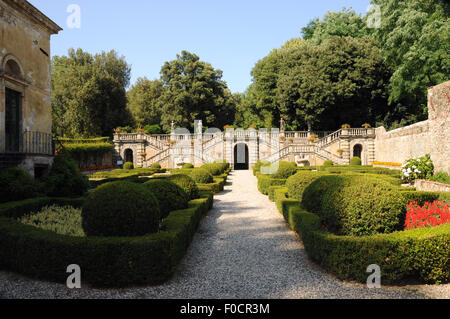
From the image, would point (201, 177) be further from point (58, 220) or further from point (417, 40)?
point (417, 40)

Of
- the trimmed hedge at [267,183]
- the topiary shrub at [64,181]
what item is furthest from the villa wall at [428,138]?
the topiary shrub at [64,181]

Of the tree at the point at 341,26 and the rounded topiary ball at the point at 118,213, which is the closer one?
the rounded topiary ball at the point at 118,213

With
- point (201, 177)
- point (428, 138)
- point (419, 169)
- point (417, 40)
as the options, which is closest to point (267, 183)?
point (201, 177)

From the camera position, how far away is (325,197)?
20.7ft

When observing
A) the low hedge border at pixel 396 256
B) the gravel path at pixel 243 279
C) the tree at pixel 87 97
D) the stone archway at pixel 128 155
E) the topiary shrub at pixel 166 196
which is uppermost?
the tree at pixel 87 97

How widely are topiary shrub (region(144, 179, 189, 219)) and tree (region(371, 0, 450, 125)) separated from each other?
23059 mm

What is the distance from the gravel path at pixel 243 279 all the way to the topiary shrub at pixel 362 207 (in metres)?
1.04

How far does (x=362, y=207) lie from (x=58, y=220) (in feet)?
23.0

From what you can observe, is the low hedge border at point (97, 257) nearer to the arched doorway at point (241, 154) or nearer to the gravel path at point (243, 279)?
the gravel path at point (243, 279)

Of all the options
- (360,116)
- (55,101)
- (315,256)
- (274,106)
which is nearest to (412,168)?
(315,256)

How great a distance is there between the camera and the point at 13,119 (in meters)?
Answer: 11.3

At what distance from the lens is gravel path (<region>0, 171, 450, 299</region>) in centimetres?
438

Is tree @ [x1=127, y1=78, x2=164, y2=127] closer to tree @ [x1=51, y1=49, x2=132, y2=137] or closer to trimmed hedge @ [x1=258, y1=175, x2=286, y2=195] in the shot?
tree @ [x1=51, y1=49, x2=132, y2=137]

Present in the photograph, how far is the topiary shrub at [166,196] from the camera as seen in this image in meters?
7.71
